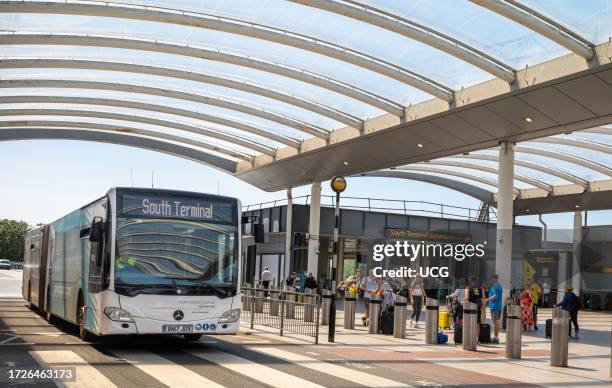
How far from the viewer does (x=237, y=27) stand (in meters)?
19.5

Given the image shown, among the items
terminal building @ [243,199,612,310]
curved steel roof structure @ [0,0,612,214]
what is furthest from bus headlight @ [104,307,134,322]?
terminal building @ [243,199,612,310]

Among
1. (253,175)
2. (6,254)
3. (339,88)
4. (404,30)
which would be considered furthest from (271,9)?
(6,254)

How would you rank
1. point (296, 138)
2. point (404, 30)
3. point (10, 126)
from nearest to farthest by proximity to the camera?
1. point (404, 30)
2. point (296, 138)
3. point (10, 126)

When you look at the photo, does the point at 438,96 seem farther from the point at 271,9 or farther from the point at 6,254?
the point at 6,254

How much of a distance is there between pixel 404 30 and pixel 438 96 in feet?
13.6

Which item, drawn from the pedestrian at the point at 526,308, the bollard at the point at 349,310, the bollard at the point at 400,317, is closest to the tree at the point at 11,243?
the bollard at the point at 349,310

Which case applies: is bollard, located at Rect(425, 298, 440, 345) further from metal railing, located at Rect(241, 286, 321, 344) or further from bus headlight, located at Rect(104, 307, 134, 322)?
bus headlight, located at Rect(104, 307, 134, 322)

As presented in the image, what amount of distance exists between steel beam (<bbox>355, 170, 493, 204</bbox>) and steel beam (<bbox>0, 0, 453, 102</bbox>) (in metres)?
20.8

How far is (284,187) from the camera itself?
3969cm

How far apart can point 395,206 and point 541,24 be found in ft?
86.9

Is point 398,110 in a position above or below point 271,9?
below

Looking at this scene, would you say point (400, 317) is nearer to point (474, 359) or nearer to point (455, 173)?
point (474, 359)

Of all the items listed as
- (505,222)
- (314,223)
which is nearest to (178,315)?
(505,222)

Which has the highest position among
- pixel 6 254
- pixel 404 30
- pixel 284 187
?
pixel 404 30
